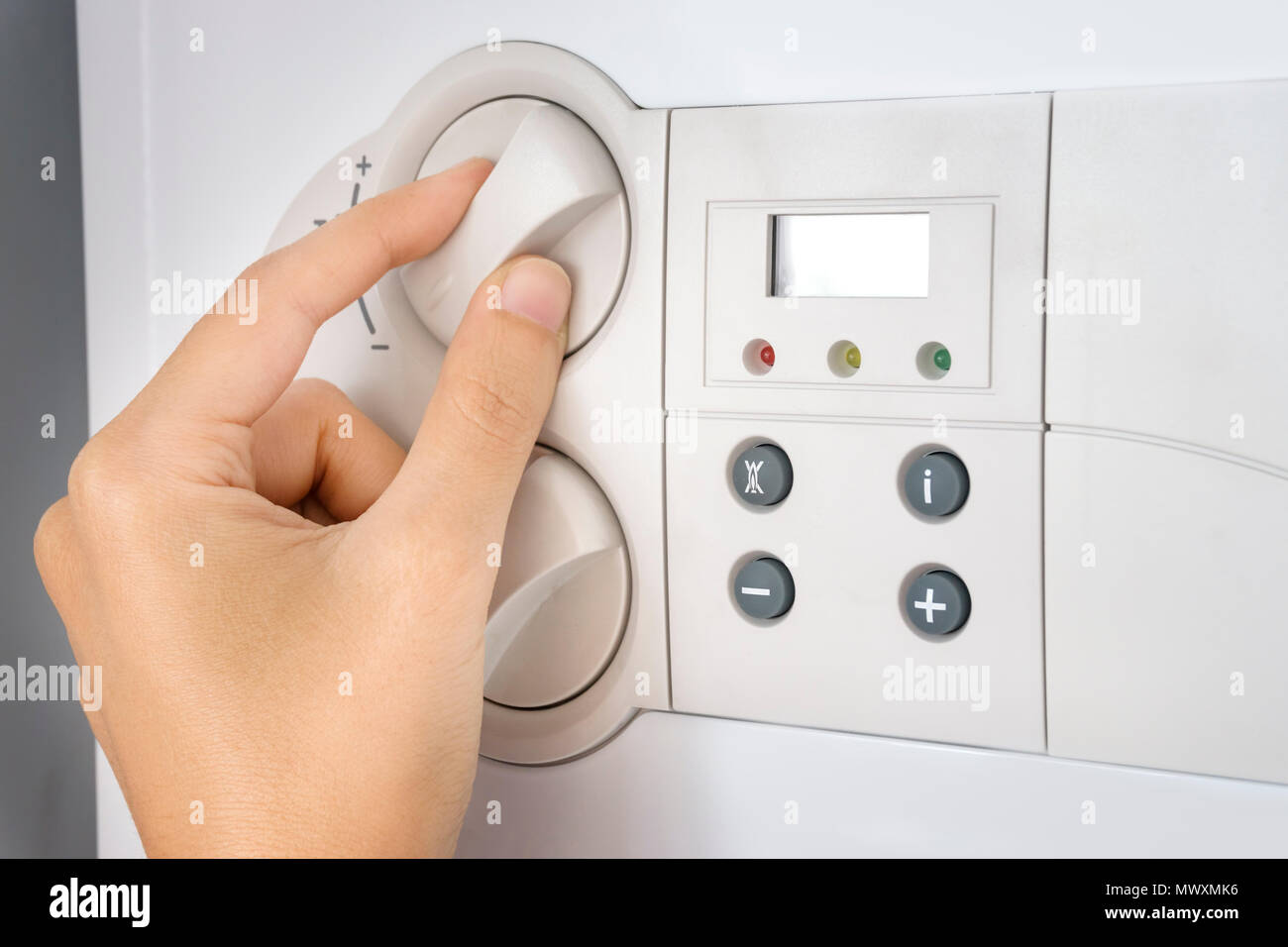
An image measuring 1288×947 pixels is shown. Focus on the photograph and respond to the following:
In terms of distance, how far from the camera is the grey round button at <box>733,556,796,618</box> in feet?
1.54

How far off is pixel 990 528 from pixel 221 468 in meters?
0.35

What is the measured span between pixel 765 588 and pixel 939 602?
0.26ft

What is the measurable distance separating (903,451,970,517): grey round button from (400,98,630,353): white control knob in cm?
16

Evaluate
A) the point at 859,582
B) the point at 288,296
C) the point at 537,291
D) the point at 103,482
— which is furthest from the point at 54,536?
the point at 859,582

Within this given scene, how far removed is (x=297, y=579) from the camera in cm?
44

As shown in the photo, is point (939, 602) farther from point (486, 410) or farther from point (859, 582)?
point (486, 410)

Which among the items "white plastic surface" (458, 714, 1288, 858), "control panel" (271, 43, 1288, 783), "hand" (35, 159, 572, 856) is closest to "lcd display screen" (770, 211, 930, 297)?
"control panel" (271, 43, 1288, 783)

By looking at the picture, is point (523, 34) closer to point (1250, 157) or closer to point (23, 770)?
point (1250, 157)

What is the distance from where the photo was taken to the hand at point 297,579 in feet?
1.40

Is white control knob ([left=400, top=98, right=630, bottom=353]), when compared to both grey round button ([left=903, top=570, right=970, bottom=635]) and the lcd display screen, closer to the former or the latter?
the lcd display screen

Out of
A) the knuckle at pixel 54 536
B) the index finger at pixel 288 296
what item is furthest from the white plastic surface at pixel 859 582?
the knuckle at pixel 54 536

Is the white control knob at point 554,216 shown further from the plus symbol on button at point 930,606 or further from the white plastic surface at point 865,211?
the plus symbol on button at point 930,606

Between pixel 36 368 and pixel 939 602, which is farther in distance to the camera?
Result: pixel 36 368
